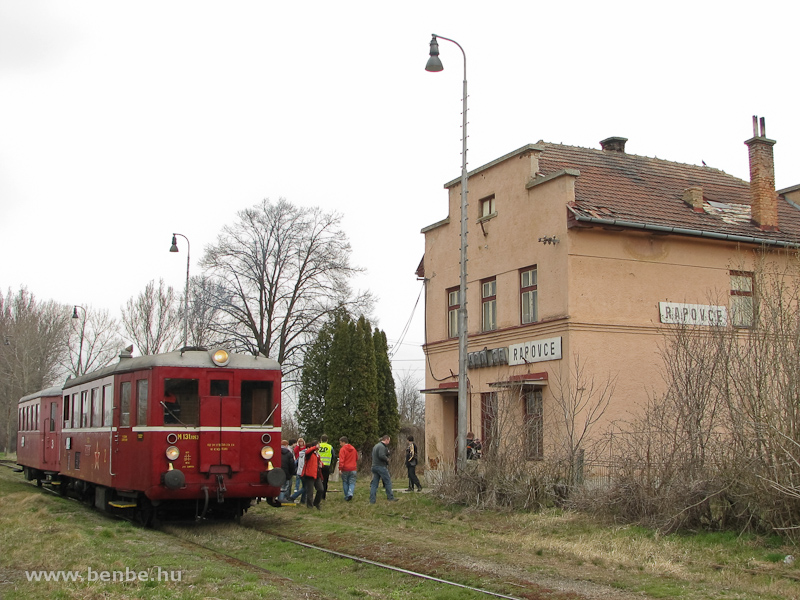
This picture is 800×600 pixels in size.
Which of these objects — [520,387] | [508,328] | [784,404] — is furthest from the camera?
[508,328]

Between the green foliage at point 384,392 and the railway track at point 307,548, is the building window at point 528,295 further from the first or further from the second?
the green foliage at point 384,392

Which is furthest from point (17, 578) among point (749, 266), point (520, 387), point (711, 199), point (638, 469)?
point (711, 199)

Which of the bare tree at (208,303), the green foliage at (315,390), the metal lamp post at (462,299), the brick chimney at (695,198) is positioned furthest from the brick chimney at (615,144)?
the bare tree at (208,303)

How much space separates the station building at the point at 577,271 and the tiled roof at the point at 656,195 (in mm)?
58

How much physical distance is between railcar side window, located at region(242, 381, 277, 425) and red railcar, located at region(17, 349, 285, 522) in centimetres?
2

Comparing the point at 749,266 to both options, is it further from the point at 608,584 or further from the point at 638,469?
the point at 608,584

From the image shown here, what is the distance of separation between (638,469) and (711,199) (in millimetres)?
12469

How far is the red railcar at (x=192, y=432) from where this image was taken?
13406 mm

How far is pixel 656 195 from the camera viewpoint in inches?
895

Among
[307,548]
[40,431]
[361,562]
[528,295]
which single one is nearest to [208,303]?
[40,431]

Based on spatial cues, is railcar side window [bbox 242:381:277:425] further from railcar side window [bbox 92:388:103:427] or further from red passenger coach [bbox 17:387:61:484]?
red passenger coach [bbox 17:387:61:484]

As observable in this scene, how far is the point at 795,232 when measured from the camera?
22844mm

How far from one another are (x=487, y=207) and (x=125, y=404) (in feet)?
38.9
